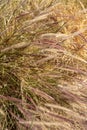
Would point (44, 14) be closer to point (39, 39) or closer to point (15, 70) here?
point (39, 39)

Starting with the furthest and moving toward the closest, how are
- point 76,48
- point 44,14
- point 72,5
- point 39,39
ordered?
1. point 72,5
2. point 76,48
3. point 39,39
4. point 44,14

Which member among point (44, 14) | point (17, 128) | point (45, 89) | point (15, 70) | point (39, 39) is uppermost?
point (44, 14)

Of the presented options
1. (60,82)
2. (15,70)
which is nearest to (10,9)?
(15,70)

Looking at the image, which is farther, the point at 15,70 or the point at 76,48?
the point at 76,48

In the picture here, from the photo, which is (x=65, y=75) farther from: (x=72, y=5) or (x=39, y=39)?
(x=72, y=5)

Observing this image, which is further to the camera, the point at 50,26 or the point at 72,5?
the point at 72,5

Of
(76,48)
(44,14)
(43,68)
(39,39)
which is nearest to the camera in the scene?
(44,14)

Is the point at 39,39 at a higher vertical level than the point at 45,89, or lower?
higher

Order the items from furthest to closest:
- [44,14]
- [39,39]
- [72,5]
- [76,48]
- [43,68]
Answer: [72,5] → [76,48] → [43,68] → [39,39] → [44,14]

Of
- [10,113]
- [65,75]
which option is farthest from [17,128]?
[65,75]
